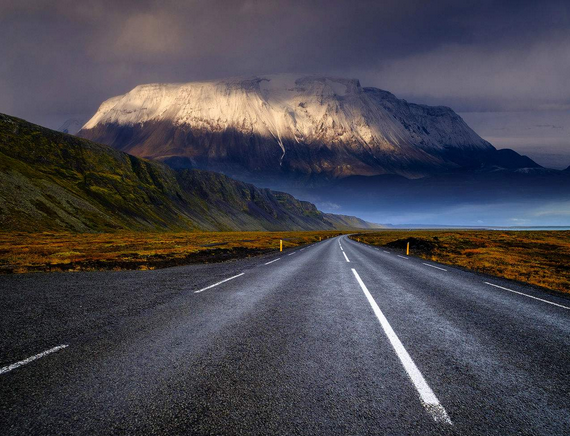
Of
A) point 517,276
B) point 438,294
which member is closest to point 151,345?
point 438,294

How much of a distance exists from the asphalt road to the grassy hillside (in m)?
78.2

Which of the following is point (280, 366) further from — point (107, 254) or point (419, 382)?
point (107, 254)

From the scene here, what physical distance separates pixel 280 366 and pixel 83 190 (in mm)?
122982

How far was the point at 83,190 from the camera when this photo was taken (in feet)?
341

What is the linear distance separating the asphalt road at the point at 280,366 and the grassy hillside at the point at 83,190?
78220 mm

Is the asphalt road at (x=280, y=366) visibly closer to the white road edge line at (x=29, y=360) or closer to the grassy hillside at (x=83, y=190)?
the white road edge line at (x=29, y=360)

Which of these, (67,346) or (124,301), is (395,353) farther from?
(124,301)

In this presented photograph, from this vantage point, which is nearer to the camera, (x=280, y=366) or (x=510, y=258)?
(x=280, y=366)

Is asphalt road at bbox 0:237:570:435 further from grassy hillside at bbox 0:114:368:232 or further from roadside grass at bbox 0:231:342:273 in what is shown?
grassy hillside at bbox 0:114:368:232

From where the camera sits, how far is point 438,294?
9.22 m

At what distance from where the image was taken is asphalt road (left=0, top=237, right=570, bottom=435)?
2885 mm

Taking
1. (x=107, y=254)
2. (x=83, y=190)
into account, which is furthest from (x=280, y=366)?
(x=83, y=190)

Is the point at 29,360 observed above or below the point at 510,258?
above

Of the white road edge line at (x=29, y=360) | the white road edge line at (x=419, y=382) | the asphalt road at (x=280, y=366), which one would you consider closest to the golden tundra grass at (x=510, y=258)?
the asphalt road at (x=280, y=366)
